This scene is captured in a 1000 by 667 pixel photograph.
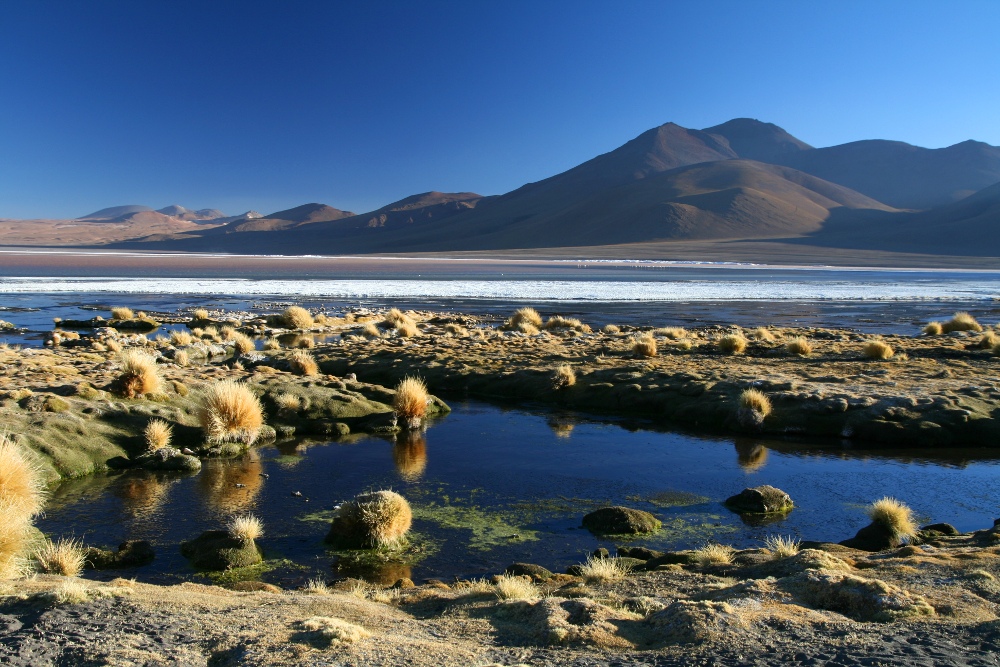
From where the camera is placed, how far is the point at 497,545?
30.8 feet

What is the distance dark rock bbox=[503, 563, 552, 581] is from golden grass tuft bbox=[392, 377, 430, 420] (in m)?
7.79

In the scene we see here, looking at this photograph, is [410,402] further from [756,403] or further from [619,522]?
[756,403]

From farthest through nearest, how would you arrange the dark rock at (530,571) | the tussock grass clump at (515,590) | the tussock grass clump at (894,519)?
the tussock grass clump at (894,519)
the dark rock at (530,571)
the tussock grass clump at (515,590)

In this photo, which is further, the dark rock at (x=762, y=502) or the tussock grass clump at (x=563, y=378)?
the tussock grass clump at (x=563, y=378)

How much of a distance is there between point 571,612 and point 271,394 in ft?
37.5

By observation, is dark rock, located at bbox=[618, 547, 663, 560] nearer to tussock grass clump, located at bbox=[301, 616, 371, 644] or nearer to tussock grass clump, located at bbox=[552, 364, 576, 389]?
tussock grass clump, located at bbox=[301, 616, 371, 644]

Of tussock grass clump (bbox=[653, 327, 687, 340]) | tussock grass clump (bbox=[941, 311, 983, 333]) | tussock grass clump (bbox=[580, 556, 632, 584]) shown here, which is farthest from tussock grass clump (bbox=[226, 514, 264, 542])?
tussock grass clump (bbox=[941, 311, 983, 333])

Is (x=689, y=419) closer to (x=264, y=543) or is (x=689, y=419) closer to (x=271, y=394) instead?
(x=271, y=394)

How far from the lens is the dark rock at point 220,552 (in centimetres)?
840

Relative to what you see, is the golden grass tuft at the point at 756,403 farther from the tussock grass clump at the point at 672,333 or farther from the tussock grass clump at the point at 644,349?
the tussock grass clump at the point at 672,333

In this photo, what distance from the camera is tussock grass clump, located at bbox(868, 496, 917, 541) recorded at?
9305 mm

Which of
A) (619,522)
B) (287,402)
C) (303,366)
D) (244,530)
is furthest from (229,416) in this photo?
(619,522)

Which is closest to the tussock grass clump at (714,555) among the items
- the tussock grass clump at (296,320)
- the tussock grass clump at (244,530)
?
the tussock grass clump at (244,530)

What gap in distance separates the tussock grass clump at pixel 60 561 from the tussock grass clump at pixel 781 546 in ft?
→ 23.3
